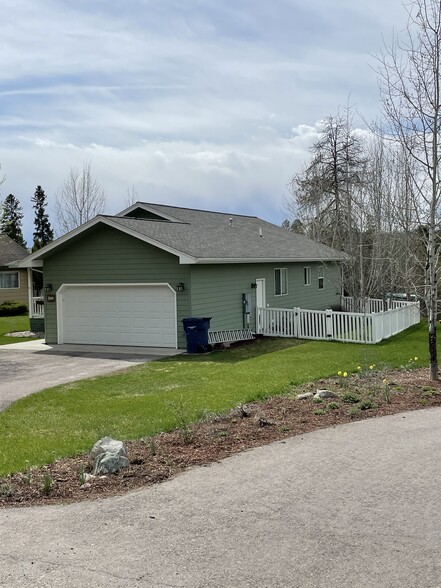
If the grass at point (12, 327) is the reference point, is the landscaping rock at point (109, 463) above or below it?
below

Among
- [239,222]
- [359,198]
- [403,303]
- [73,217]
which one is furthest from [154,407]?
A: [73,217]

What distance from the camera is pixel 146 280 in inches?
770

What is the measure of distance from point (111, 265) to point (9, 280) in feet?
73.4

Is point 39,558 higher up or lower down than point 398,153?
lower down

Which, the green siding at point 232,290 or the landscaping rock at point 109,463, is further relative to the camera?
the green siding at point 232,290

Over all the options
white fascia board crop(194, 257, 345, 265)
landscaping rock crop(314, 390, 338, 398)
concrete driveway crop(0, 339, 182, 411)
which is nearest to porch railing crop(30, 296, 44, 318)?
concrete driveway crop(0, 339, 182, 411)

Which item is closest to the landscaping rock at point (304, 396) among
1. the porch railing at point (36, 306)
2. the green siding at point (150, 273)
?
the green siding at point (150, 273)

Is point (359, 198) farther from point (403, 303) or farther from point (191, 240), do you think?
Answer: point (191, 240)

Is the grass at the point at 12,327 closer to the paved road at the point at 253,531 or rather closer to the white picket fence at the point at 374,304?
the white picket fence at the point at 374,304

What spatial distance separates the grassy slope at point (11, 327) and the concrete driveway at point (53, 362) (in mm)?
1592

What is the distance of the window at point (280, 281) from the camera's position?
2478 centimetres

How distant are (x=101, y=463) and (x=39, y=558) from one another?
6.70 feet

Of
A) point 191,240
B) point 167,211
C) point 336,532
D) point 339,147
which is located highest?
→ point 339,147

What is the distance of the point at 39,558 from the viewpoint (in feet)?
15.3
